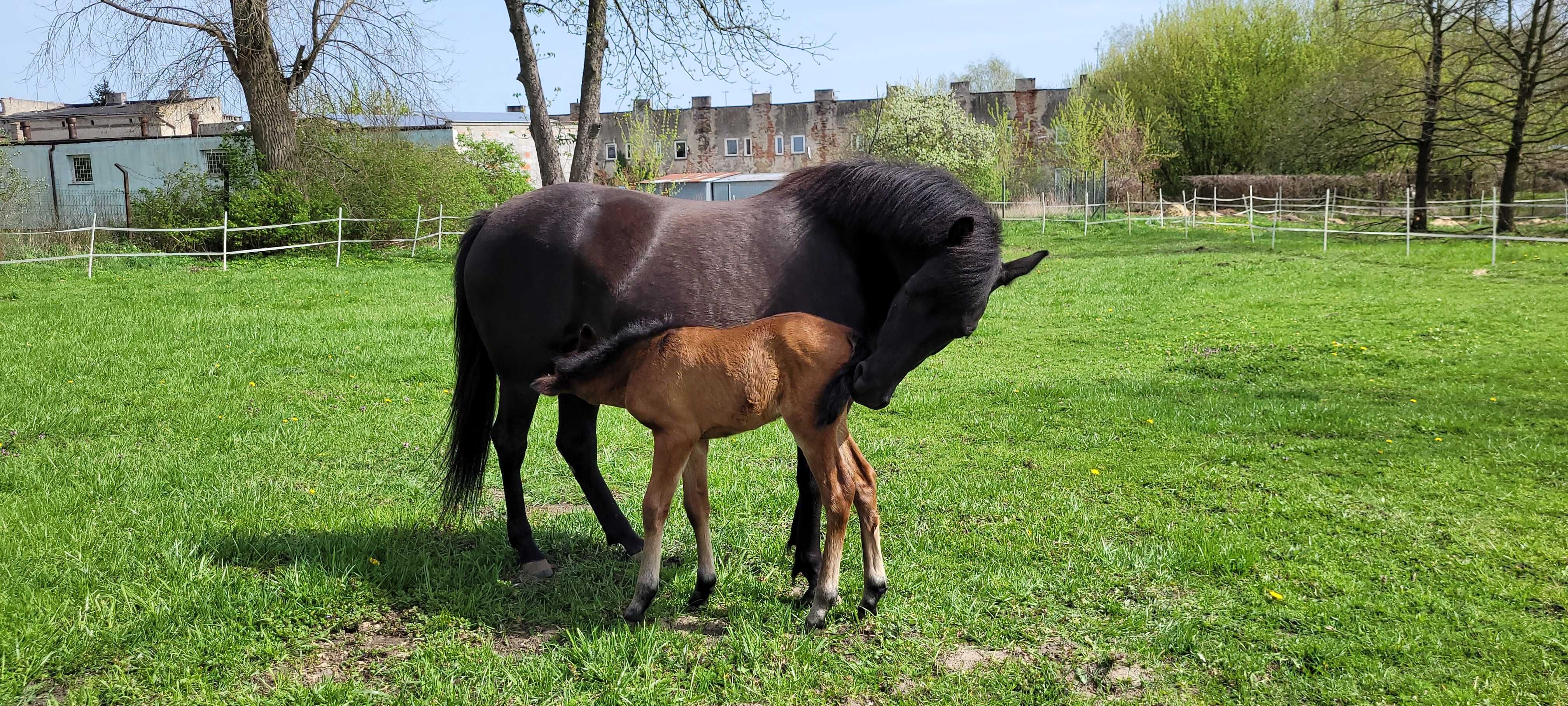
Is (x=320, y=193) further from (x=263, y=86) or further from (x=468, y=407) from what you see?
(x=468, y=407)

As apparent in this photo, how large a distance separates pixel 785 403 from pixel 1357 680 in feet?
7.61

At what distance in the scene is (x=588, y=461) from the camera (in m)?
4.71

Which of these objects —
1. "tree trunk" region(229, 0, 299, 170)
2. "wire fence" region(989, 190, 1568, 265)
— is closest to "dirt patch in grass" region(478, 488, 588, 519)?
"wire fence" region(989, 190, 1568, 265)

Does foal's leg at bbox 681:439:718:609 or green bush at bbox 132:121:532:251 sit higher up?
green bush at bbox 132:121:532:251

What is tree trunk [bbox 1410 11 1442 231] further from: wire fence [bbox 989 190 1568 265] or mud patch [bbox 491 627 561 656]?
mud patch [bbox 491 627 561 656]

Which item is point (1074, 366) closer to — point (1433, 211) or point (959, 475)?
point (959, 475)

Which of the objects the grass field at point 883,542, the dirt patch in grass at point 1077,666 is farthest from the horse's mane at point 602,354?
the dirt patch in grass at point 1077,666

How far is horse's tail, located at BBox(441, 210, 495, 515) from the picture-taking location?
4.83m

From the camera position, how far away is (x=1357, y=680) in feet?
11.0

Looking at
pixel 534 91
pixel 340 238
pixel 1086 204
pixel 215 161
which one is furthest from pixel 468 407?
pixel 215 161

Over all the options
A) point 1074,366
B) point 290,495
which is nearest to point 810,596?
point 290,495

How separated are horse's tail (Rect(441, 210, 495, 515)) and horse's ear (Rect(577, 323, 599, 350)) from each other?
1007 millimetres

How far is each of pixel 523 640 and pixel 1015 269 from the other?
2512 millimetres

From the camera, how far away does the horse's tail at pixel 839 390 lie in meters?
3.60
